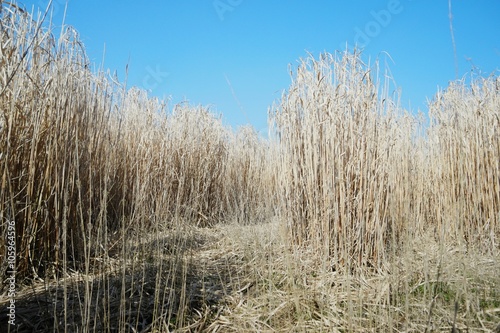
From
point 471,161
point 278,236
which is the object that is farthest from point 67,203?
point 471,161

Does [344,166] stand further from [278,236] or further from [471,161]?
[471,161]

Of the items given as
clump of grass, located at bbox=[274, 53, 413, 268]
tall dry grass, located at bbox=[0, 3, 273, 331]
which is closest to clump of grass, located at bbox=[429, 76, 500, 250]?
clump of grass, located at bbox=[274, 53, 413, 268]

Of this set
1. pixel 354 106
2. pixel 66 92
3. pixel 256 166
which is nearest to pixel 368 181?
pixel 354 106

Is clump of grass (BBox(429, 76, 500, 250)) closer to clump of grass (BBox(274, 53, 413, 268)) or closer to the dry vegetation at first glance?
the dry vegetation

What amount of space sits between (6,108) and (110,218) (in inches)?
80.1

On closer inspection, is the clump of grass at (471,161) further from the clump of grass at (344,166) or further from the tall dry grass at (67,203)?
the tall dry grass at (67,203)

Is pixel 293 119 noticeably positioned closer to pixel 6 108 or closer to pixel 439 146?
pixel 6 108

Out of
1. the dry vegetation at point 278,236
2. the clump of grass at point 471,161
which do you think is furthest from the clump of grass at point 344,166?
the clump of grass at point 471,161

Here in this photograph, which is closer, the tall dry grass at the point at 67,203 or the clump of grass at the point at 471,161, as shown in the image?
the tall dry grass at the point at 67,203

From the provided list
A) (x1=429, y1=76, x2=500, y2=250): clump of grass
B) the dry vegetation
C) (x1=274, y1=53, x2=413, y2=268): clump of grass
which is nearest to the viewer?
the dry vegetation

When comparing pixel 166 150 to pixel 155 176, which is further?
pixel 166 150

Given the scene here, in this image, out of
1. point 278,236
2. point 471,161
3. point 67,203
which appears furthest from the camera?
point 471,161

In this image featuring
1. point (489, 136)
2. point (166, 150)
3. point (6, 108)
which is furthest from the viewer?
point (166, 150)

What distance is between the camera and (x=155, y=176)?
441 centimetres
